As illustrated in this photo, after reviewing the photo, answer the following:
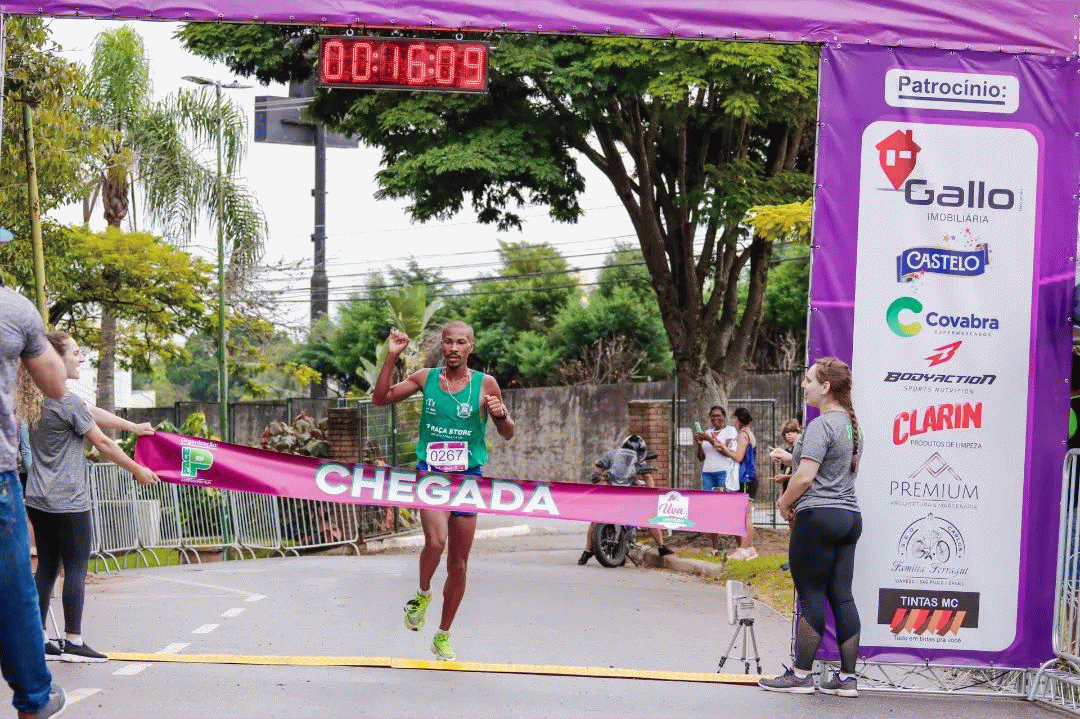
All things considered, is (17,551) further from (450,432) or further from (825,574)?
(825,574)

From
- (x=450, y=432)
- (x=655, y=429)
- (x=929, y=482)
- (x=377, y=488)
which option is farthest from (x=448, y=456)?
(x=655, y=429)

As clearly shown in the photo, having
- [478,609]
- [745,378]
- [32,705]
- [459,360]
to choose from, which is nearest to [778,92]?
[478,609]

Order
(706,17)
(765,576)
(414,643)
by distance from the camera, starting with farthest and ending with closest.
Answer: (765,576), (414,643), (706,17)

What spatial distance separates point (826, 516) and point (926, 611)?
112 centimetres

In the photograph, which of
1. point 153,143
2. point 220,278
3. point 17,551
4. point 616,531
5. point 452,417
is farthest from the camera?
point 153,143

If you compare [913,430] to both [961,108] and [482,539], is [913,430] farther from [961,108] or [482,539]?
[482,539]

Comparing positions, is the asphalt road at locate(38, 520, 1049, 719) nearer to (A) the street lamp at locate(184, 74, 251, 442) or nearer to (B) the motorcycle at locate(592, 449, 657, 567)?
(B) the motorcycle at locate(592, 449, 657, 567)

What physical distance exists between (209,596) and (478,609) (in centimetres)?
282

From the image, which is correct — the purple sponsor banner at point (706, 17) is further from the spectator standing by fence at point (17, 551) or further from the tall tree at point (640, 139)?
the tall tree at point (640, 139)

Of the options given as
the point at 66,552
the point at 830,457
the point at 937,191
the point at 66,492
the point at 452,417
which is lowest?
the point at 66,552

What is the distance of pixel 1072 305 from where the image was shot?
8.89m

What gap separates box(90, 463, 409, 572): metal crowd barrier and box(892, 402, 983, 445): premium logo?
40.7 feet

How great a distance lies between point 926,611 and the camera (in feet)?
29.2

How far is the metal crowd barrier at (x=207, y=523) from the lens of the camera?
746 inches
